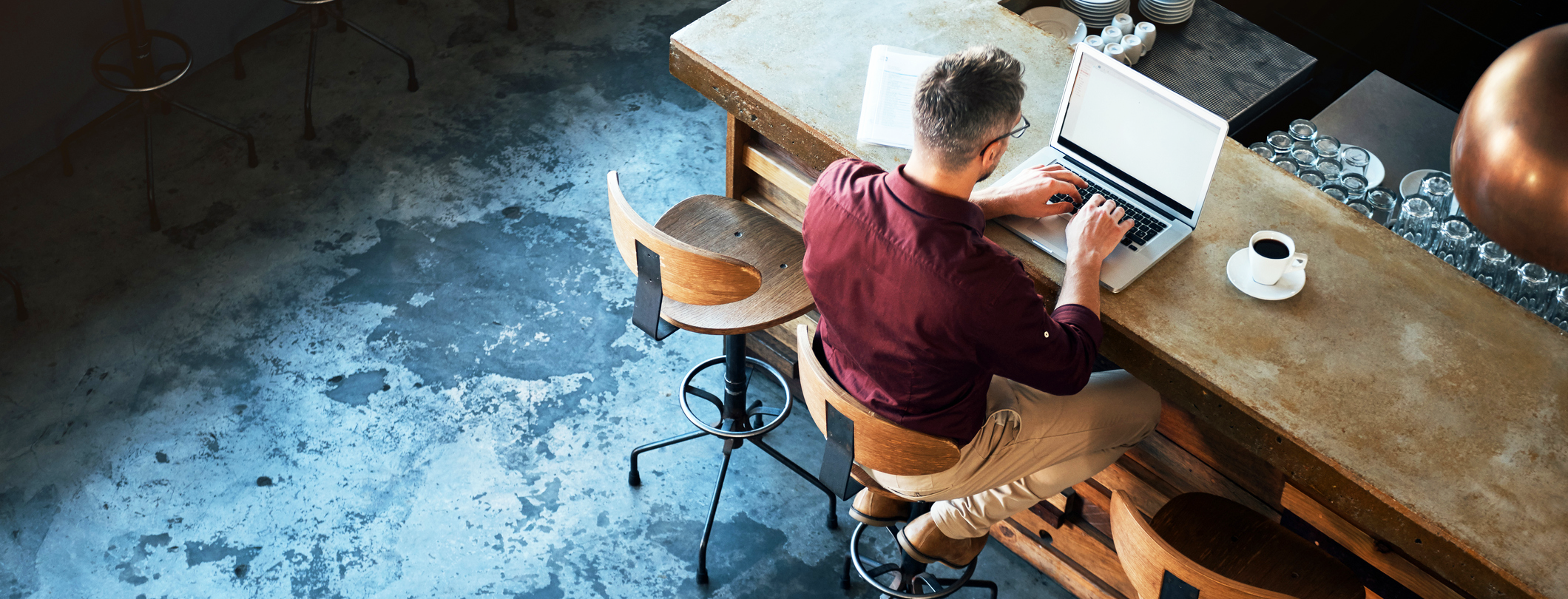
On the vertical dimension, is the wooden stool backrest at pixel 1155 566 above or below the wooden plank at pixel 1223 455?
above

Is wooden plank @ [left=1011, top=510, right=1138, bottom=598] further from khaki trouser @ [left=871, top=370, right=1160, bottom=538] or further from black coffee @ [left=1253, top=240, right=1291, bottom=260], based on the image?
black coffee @ [left=1253, top=240, right=1291, bottom=260]

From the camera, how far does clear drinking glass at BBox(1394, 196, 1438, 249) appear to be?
8.16ft

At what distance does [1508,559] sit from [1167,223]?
31.4 inches

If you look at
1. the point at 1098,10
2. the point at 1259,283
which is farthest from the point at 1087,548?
the point at 1098,10

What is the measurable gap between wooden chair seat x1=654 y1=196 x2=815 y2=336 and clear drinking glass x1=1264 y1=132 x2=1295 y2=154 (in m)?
1.19

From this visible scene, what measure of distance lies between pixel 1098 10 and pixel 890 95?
1.13 metres

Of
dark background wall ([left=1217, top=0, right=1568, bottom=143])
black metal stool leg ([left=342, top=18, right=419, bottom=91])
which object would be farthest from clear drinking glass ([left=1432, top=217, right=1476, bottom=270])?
black metal stool leg ([left=342, top=18, right=419, bottom=91])

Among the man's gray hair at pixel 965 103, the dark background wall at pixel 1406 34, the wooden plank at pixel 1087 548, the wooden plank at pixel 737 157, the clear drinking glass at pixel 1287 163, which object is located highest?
the man's gray hair at pixel 965 103

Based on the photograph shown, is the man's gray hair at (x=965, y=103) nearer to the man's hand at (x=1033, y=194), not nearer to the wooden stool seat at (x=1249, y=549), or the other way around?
the man's hand at (x=1033, y=194)

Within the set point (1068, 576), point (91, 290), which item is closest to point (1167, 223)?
point (1068, 576)

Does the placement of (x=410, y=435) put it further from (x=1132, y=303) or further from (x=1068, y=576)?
(x=1132, y=303)

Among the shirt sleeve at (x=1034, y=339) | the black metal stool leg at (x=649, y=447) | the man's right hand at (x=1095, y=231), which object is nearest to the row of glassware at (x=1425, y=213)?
the man's right hand at (x=1095, y=231)

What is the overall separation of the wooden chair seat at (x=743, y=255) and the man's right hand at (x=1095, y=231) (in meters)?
0.56

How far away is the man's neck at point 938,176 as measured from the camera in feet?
6.08
